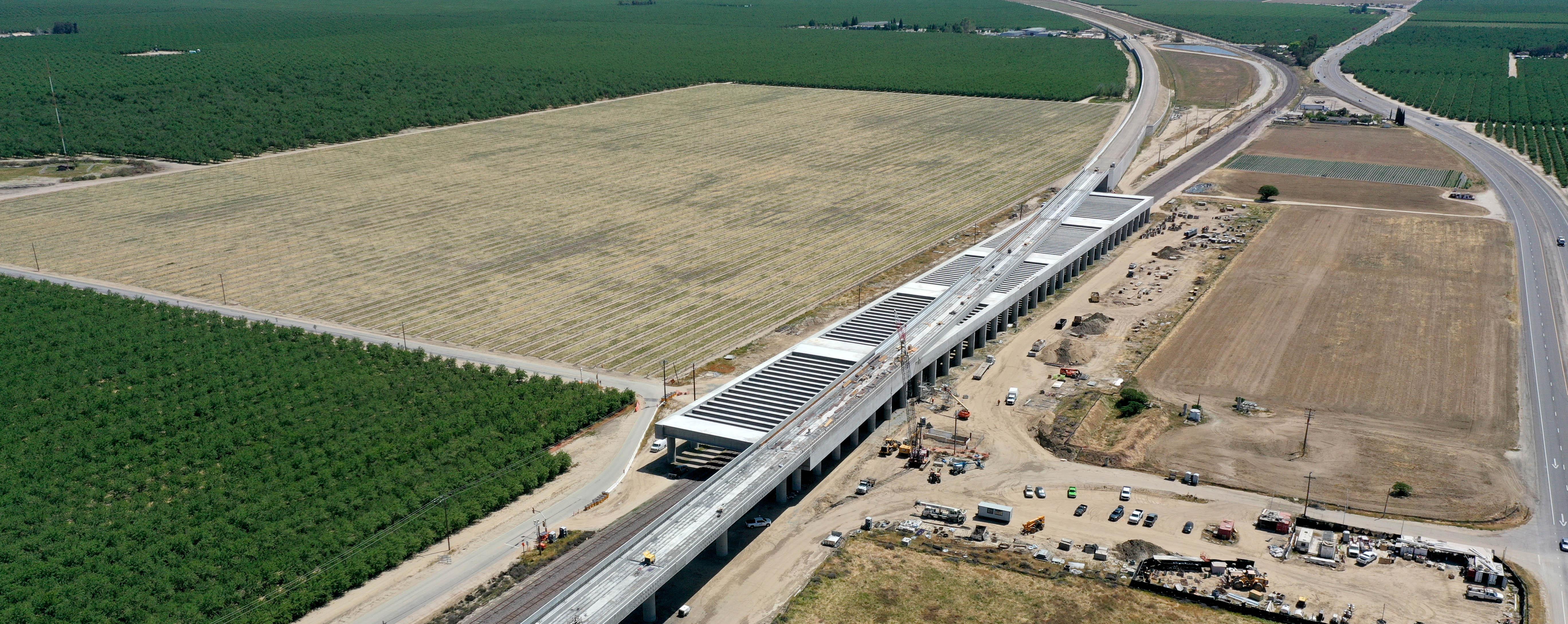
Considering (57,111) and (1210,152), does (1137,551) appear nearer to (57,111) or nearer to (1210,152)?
(1210,152)

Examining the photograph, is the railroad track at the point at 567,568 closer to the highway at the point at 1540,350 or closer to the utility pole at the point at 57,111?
the highway at the point at 1540,350

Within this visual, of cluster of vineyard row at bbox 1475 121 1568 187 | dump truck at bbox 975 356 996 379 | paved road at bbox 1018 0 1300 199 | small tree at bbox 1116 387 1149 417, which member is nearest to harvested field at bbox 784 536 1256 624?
small tree at bbox 1116 387 1149 417

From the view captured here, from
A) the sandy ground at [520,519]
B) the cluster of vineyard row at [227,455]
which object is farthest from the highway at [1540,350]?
the cluster of vineyard row at [227,455]

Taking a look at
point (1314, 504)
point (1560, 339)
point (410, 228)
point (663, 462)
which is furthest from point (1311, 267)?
point (410, 228)

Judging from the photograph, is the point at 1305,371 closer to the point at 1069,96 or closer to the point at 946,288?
the point at 946,288

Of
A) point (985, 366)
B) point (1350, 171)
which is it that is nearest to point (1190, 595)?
point (985, 366)

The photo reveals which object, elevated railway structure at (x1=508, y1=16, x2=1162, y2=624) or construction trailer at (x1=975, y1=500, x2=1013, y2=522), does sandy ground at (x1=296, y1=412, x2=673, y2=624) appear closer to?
elevated railway structure at (x1=508, y1=16, x2=1162, y2=624)
